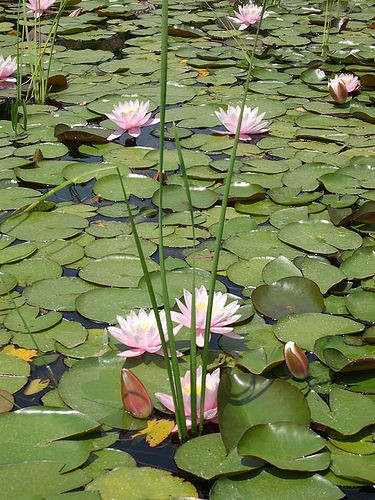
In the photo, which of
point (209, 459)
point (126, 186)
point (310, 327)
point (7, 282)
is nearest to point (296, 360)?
point (310, 327)

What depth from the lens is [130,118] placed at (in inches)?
117

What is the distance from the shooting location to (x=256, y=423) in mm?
1451

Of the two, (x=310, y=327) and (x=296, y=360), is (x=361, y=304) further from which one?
(x=296, y=360)

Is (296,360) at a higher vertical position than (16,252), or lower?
higher

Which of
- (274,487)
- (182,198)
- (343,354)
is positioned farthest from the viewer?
(182,198)

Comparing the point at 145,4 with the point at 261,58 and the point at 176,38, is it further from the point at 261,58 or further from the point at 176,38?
the point at 261,58

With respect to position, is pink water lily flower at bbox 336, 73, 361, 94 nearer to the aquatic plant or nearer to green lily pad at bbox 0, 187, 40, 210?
the aquatic plant

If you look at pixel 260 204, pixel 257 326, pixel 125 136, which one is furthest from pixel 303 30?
pixel 257 326

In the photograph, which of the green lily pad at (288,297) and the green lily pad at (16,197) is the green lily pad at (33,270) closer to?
the green lily pad at (16,197)

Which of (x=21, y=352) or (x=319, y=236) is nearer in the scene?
(x=21, y=352)

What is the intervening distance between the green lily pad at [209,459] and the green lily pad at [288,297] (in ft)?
1.74

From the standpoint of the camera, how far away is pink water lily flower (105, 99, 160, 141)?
298cm

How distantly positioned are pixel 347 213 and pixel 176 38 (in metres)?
2.69

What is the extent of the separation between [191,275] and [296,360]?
532mm
